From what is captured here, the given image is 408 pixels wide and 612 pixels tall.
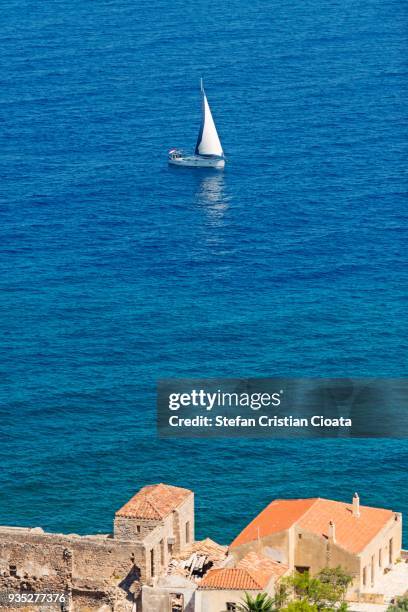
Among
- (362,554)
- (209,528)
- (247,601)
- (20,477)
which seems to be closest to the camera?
(247,601)

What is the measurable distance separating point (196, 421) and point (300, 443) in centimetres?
948

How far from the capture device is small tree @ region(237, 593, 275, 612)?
135000 millimetres

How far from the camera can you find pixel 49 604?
14425 centimetres

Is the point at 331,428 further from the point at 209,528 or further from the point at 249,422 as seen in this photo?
the point at 209,528

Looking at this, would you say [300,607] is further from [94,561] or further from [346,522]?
[346,522]

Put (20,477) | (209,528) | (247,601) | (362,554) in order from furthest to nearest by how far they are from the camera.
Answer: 1. (20,477)
2. (209,528)
3. (362,554)
4. (247,601)

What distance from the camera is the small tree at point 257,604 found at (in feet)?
443

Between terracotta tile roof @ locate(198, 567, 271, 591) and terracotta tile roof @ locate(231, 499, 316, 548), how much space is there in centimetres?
703

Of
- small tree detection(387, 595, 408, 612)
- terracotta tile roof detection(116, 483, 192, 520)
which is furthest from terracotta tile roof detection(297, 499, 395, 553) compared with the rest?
terracotta tile roof detection(116, 483, 192, 520)

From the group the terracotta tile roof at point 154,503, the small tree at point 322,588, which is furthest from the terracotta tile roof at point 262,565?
the terracotta tile roof at point 154,503

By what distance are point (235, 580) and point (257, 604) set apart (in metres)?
3.16

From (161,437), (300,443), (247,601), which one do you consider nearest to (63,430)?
(161,437)

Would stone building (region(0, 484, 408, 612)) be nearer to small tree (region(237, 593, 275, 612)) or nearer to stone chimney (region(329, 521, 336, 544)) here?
stone chimney (region(329, 521, 336, 544))

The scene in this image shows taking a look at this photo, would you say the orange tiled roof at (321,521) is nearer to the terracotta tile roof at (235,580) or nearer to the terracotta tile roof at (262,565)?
the terracotta tile roof at (262,565)
